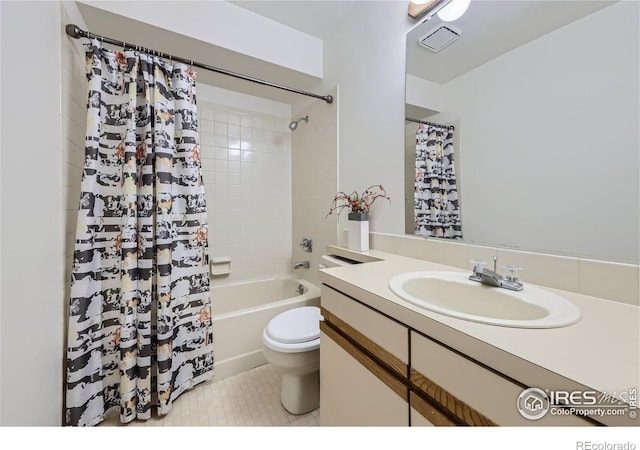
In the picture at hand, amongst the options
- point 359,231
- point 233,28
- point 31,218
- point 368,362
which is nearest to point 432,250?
point 359,231

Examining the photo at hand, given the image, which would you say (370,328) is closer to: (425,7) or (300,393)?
(300,393)

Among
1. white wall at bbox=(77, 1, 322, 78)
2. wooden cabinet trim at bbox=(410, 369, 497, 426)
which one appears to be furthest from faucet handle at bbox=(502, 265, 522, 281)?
white wall at bbox=(77, 1, 322, 78)

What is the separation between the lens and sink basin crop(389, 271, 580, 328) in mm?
578

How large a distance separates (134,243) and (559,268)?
5.96 ft

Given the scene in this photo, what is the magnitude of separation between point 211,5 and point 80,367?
7.24 ft

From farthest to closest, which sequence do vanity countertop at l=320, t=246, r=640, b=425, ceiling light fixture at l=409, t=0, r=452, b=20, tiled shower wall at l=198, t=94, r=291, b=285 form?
tiled shower wall at l=198, t=94, r=291, b=285, ceiling light fixture at l=409, t=0, r=452, b=20, vanity countertop at l=320, t=246, r=640, b=425

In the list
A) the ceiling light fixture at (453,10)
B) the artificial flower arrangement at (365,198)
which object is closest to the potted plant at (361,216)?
the artificial flower arrangement at (365,198)

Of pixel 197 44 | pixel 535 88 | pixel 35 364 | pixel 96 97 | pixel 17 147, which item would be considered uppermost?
pixel 197 44

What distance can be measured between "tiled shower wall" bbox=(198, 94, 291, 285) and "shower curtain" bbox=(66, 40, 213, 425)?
81cm

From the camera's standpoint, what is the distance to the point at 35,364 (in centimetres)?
90

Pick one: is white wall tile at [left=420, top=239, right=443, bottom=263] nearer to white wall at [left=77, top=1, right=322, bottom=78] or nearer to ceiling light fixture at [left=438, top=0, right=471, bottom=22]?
ceiling light fixture at [left=438, top=0, right=471, bottom=22]

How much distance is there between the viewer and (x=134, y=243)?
4.06ft

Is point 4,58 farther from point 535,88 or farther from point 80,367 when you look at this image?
point 535,88
